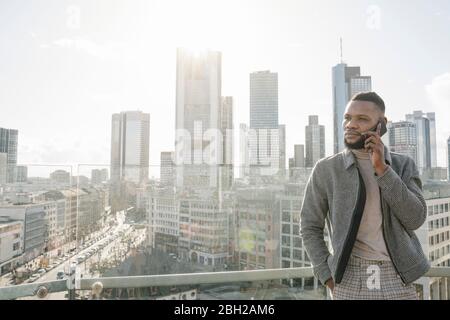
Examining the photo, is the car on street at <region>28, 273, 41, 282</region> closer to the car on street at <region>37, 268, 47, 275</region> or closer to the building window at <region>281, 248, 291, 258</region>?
the car on street at <region>37, 268, 47, 275</region>

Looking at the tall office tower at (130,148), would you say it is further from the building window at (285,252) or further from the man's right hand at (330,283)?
the man's right hand at (330,283)

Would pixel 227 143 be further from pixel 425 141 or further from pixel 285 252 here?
pixel 285 252

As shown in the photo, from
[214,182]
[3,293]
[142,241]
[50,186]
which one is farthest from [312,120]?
[3,293]

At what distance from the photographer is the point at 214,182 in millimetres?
3330

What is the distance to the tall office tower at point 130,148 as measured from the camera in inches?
104

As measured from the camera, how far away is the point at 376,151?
114 centimetres

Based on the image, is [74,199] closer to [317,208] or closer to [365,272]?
[317,208]

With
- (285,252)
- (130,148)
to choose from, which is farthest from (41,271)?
(130,148)

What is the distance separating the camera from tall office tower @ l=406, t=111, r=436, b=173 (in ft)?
10.4

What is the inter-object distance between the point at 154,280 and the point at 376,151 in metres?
1.48

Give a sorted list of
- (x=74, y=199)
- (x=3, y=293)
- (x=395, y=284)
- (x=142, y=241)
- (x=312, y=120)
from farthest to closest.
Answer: (x=312, y=120), (x=142, y=241), (x=74, y=199), (x=3, y=293), (x=395, y=284)

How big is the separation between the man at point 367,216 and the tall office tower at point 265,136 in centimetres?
178

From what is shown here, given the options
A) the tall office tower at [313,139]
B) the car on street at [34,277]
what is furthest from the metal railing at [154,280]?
the tall office tower at [313,139]

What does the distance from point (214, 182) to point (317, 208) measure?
6.91 ft
